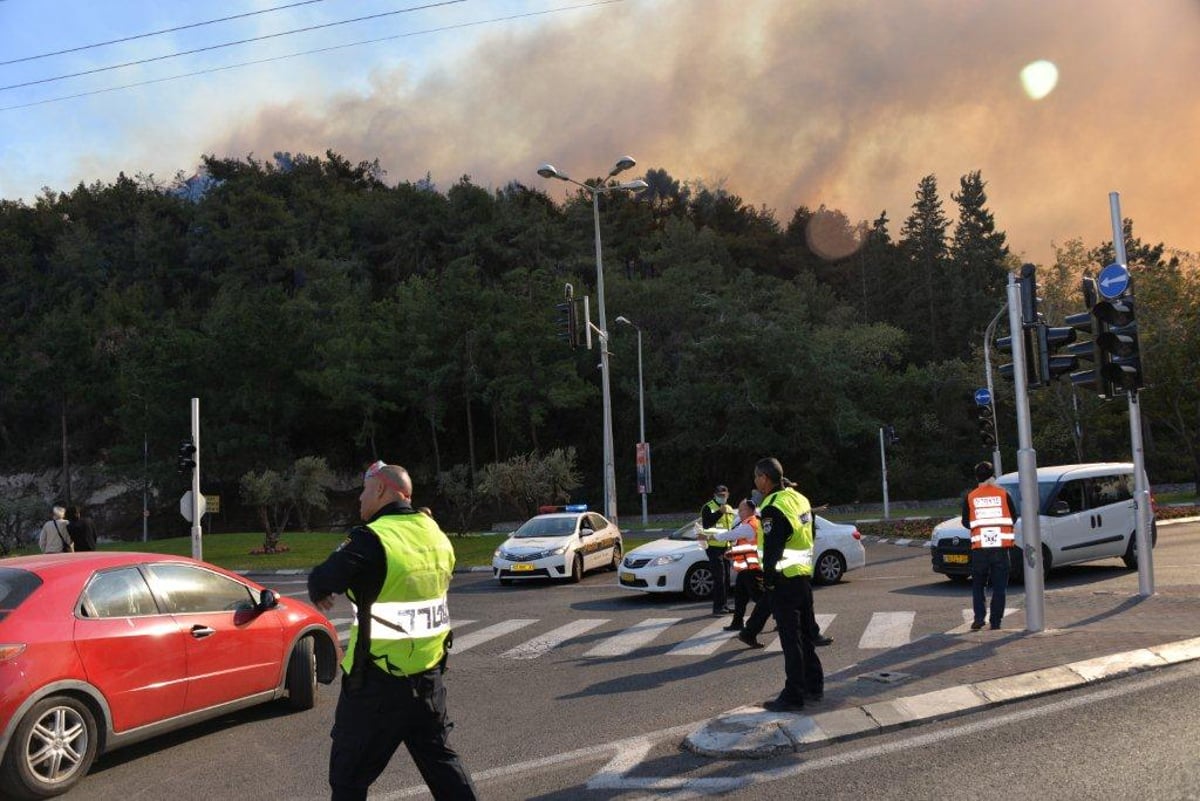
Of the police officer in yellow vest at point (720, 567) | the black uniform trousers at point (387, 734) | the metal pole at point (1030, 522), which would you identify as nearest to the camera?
the black uniform trousers at point (387, 734)

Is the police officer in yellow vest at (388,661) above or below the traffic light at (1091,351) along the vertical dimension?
below

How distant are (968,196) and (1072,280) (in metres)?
31.2

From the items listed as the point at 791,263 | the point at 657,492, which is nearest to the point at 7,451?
the point at 657,492

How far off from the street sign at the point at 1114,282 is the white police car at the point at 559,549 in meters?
11.1

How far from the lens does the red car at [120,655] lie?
233 inches

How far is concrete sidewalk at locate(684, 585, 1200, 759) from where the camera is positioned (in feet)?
21.7

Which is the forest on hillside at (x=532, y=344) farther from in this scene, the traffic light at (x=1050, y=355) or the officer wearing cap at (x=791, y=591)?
the officer wearing cap at (x=791, y=591)

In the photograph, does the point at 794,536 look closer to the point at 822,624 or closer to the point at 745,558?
the point at 745,558

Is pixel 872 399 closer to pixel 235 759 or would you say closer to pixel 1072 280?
pixel 1072 280

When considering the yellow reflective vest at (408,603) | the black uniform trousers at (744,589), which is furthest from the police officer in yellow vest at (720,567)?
the yellow reflective vest at (408,603)

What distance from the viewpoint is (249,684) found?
7.65 metres

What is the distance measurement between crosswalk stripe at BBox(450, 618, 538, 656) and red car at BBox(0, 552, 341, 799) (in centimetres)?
362

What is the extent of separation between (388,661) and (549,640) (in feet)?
26.3

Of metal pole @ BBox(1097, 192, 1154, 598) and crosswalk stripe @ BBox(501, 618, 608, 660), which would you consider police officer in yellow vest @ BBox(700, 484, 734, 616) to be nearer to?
crosswalk stripe @ BBox(501, 618, 608, 660)
